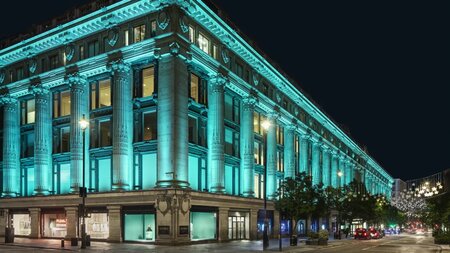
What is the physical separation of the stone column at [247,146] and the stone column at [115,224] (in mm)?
16718

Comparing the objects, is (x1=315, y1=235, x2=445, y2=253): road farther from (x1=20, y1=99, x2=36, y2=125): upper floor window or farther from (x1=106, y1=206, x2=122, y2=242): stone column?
(x1=20, y1=99, x2=36, y2=125): upper floor window

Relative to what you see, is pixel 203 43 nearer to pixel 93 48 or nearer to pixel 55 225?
pixel 93 48

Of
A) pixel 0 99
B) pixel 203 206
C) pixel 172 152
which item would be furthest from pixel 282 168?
pixel 0 99

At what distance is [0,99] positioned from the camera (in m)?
58.3

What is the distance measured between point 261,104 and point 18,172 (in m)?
30.6

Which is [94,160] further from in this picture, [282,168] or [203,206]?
[282,168]

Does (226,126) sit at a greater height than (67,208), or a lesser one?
greater

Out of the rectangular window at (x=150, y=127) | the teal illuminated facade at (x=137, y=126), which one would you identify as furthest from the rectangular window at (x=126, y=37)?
the rectangular window at (x=150, y=127)

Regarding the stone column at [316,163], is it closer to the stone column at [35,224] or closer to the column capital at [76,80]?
the column capital at [76,80]

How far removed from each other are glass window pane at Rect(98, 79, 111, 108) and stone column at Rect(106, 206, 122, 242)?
34.9ft

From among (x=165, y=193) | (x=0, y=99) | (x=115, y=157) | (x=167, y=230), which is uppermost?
(x=0, y=99)

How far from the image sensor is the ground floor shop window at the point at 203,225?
45344mm

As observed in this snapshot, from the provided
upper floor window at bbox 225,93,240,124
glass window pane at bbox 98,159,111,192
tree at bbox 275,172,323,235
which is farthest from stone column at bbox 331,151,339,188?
glass window pane at bbox 98,159,111,192

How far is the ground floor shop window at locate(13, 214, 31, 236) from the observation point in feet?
178
